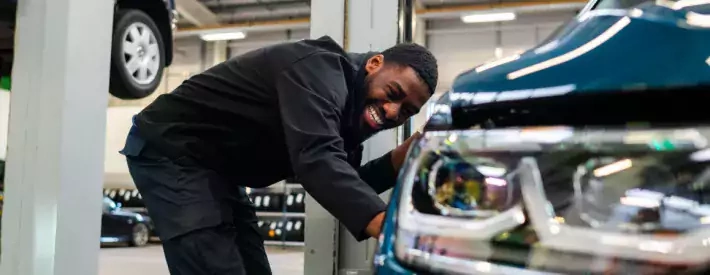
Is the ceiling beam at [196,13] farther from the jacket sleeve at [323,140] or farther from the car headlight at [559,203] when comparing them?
the car headlight at [559,203]

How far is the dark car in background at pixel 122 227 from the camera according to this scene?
30.5 feet

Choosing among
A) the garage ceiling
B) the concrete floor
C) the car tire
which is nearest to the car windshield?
the car tire

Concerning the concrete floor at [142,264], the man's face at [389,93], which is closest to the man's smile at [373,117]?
the man's face at [389,93]

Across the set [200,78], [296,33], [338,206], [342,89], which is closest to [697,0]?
[338,206]

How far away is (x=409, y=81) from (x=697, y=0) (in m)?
0.82

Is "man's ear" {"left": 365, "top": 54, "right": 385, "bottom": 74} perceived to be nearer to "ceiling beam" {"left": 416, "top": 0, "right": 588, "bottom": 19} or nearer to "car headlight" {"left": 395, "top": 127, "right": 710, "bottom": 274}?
"car headlight" {"left": 395, "top": 127, "right": 710, "bottom": 274}

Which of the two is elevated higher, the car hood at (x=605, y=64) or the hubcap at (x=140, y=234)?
the car hood at (x=605, y=64)

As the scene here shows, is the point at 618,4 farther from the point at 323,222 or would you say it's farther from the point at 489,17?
the point at 489,17

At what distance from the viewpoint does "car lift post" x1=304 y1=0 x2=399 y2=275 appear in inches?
96.0

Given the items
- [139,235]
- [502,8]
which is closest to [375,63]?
[139,235]

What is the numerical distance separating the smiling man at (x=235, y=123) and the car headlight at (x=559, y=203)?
0.78 m

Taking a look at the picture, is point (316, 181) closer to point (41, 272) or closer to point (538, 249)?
point (538, 249)

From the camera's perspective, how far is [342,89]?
62.4 inches

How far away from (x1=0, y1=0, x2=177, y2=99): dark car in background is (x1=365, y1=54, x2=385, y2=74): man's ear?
202 cm
